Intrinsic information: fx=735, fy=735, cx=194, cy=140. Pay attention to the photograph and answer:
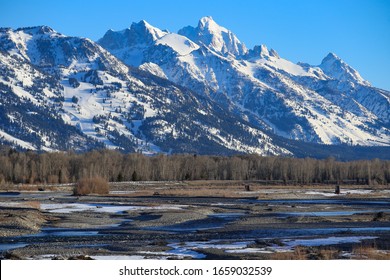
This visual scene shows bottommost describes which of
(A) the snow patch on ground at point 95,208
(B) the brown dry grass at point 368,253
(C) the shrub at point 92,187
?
(B) the brown dry grass at point 368,253

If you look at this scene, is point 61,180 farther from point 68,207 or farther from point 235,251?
point 235,251

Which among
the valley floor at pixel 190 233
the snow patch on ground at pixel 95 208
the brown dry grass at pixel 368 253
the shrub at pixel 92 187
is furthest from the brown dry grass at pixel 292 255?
the shrub at pixel 92 187

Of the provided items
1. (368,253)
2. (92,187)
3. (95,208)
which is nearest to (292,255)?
(368,253)

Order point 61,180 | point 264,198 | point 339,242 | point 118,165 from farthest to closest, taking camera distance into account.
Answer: point 118,165
point 61,180
point 264,198
point 339,242

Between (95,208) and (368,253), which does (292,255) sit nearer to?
(368,253)

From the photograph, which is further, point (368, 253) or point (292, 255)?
point (292, 255)

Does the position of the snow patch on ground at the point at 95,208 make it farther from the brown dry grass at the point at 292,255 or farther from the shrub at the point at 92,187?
the brown dry grass at the point at 292,255

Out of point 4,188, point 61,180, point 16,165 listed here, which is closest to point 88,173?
point 61,180

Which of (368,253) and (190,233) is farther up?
(368,253)

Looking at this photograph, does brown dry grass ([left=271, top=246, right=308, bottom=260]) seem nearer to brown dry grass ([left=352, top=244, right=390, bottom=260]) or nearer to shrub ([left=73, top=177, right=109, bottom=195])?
brown dry grass ([left=352, top=244, right=390, bottom=260])

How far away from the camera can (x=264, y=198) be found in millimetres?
113062

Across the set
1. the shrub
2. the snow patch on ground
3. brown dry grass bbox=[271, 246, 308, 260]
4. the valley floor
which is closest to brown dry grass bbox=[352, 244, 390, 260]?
the valley floor

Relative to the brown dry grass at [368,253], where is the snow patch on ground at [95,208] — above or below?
above
